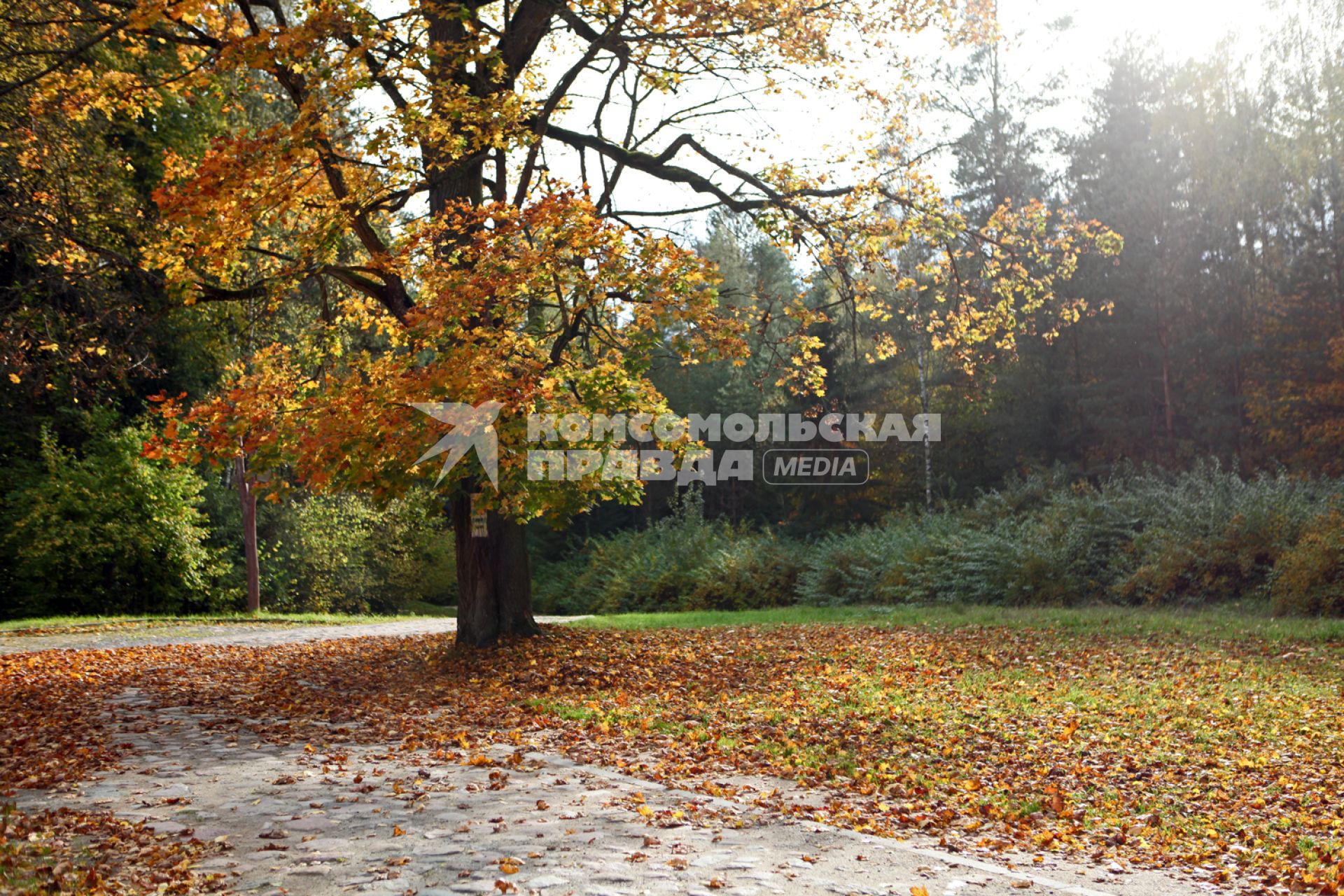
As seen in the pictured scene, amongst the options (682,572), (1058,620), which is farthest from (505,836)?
(682,572)

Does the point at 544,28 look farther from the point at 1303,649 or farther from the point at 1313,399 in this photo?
the point at 1313,399

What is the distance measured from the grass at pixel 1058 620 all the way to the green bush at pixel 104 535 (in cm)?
927

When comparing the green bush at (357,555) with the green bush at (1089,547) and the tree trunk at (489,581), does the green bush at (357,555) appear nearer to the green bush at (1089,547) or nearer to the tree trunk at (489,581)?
the green bush at (1089,547)

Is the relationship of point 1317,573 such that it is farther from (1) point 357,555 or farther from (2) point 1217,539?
(1) point 357,555


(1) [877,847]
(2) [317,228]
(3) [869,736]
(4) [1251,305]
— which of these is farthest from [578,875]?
(4) [1251,305]

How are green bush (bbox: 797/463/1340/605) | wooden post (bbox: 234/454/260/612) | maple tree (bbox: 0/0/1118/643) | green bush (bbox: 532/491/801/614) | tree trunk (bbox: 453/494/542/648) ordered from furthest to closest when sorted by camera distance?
green bush (bbox: 532/491/801/614) → wooden post (bbox: 234/454/260/612) → green bush (bbox: 797/463/1340/605) → tree trunk (bbox: 453/494/542/648) → maple tree (bbox: 0/0/1118/643)

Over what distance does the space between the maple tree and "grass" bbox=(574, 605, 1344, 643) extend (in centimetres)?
429

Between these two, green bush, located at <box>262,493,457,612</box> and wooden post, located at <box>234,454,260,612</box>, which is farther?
green bush, located at <box>262,493,457,612</box>

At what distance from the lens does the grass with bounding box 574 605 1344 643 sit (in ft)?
42.0

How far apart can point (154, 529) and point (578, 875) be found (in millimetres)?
19252

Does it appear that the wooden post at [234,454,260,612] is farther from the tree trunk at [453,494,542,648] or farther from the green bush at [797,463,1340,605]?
the green bush at [797,463,1340,605]

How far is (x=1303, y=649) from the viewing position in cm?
1148

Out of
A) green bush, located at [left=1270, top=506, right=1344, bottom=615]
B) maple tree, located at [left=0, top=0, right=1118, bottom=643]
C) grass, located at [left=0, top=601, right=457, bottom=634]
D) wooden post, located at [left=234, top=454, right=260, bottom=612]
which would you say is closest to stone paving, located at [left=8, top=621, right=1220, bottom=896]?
maple tree, located at [left=0, top=0, right=1118, bottom=643]

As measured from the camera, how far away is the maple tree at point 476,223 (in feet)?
30.5
